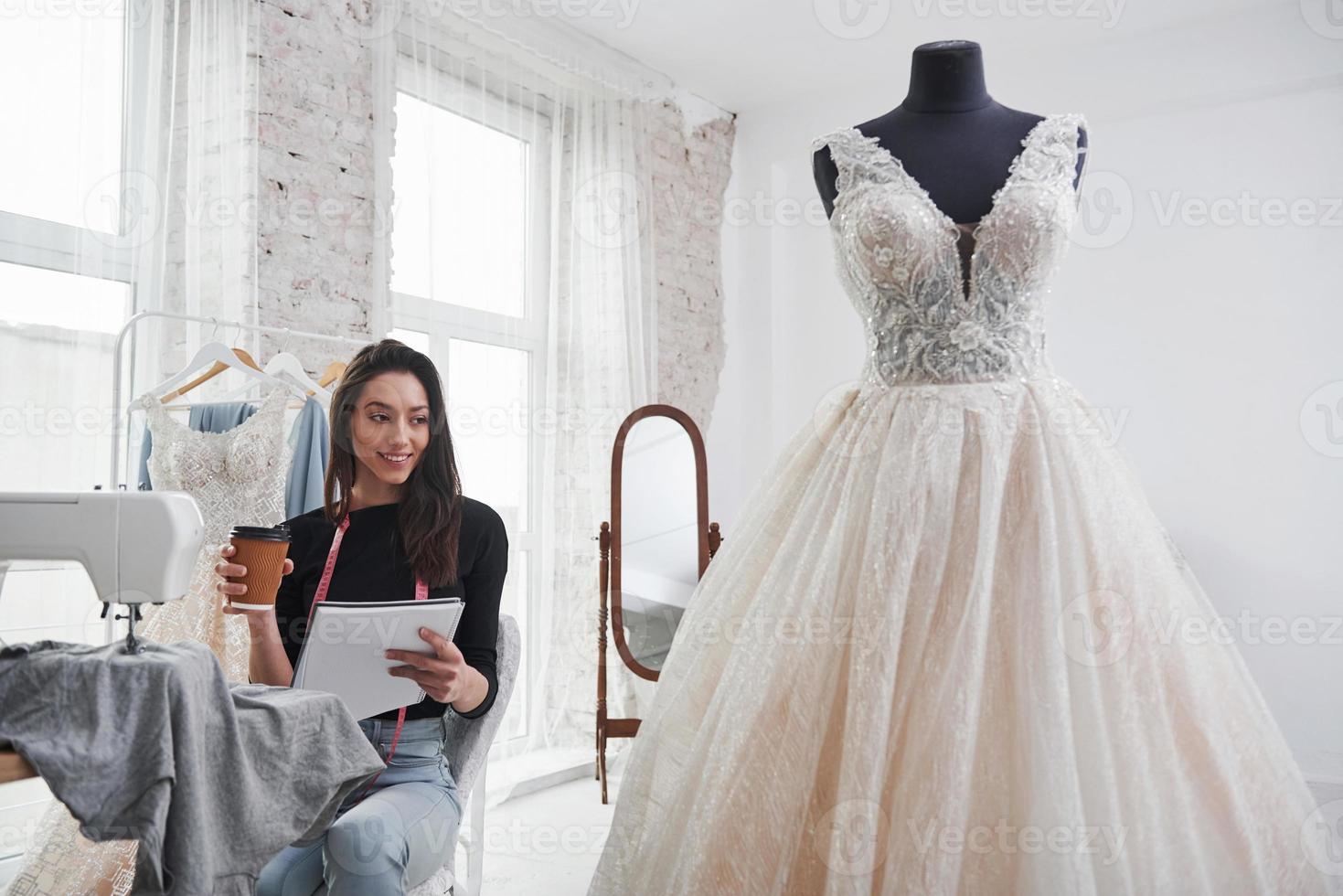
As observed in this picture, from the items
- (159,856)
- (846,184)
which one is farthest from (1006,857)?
(846,184)

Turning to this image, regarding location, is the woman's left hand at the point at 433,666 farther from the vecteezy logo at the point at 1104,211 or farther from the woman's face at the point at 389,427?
the vecteezy logo at the point at 1104,211

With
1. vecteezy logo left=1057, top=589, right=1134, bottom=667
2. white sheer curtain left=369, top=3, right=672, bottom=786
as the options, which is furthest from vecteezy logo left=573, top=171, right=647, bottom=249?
vecteezy logo left=1057, top=589, right=1134, bottom=667

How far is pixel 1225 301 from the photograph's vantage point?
370cm

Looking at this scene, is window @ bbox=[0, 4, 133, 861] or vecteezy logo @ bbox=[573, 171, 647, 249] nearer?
window @ bbox=[0, 4, 133, 861]

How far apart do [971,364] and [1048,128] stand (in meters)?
0.46

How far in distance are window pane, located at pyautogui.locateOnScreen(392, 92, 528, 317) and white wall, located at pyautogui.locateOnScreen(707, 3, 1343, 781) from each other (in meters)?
1.37

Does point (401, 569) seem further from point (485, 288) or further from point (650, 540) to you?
point (485, 288)

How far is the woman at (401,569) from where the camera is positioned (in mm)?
1467

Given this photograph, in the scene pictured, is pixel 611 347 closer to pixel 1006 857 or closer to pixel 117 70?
pixel 117 70

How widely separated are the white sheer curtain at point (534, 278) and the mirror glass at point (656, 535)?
0.36 meters

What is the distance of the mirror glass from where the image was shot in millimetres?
3494

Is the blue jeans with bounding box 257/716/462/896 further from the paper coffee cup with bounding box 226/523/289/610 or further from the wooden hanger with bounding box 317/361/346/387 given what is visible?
the wooden hanger with bounding box 317/361/346/387

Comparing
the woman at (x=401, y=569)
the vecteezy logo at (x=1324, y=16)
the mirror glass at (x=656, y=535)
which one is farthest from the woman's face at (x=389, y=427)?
the vecteezy logo at (x=1324, y=16)

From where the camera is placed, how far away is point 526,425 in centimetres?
383
